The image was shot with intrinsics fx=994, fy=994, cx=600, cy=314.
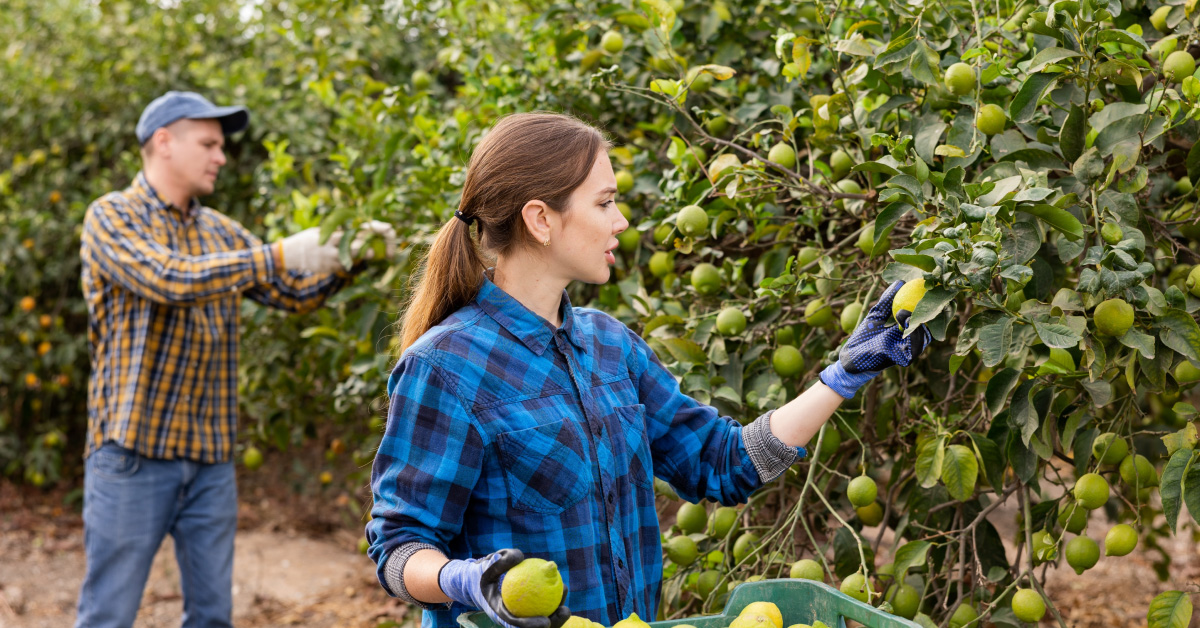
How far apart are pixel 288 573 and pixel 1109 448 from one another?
11.5 feet

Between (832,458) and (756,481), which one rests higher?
(756,481)

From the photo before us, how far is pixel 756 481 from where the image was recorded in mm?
1675

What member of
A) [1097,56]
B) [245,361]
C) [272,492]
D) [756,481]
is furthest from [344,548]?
[1097,56]

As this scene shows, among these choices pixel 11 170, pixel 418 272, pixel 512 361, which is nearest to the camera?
pixel 512 361

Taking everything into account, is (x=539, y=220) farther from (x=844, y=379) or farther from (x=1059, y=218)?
(x=1059, y=218)

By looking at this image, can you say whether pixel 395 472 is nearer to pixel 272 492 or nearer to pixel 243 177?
pixel 243 177

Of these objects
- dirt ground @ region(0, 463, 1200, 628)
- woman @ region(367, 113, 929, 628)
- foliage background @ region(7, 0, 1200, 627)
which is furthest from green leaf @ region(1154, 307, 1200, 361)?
dirt ground @ region(0, 463, 1200, 628)

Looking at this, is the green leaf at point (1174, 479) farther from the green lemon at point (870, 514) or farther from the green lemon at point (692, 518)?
the green lemon at point (692, 518)

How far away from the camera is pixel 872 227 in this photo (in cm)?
177

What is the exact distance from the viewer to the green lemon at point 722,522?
6.21 feet

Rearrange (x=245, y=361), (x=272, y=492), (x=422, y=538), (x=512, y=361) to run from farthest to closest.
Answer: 1. (x=272, y=492)
2. (x=245, y=361)
3. (x=512, y=361)
4. (x=422, y=538)

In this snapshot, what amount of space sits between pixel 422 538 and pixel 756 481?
57 centimetres

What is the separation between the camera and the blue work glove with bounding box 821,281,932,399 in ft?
4.94

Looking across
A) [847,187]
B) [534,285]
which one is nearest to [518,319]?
[534,285]
